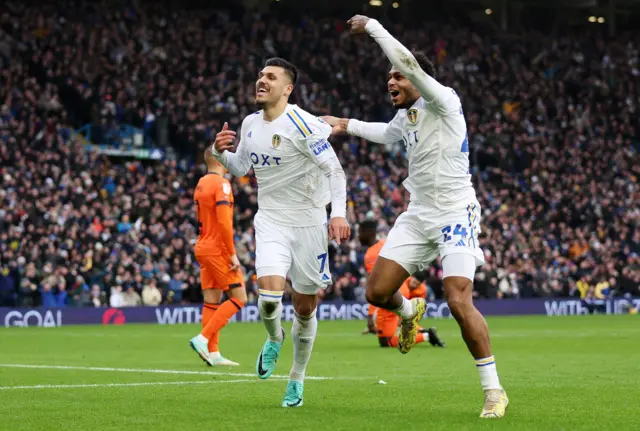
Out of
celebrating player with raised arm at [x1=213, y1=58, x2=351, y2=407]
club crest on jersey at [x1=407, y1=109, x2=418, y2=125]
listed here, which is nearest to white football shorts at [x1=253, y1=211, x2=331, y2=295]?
celebrating player with raised arm at [x1=213, y1=58, x2=351, y2=407]

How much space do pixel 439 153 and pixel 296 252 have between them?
1598mm

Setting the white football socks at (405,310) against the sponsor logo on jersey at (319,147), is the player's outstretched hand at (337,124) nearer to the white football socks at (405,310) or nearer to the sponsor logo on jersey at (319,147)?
the sponsor logo on jersey at (319,147)

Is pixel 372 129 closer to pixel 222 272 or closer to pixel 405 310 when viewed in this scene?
pixel 405 310

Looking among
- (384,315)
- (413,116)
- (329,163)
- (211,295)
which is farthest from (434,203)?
(384,315)

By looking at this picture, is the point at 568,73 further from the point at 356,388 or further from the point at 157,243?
the point at 356,388

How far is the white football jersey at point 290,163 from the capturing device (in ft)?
31.3

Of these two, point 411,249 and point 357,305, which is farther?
point 357,305

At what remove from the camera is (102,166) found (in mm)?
33688

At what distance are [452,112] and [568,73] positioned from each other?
136 ft

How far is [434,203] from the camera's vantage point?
28.6 feet

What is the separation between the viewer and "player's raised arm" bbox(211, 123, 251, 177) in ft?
31.4

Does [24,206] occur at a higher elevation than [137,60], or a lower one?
lower

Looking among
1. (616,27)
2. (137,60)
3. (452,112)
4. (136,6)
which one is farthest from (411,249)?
(616,27)

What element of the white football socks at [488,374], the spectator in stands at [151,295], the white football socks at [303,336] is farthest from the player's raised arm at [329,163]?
the spectator in stands at [151,295]
